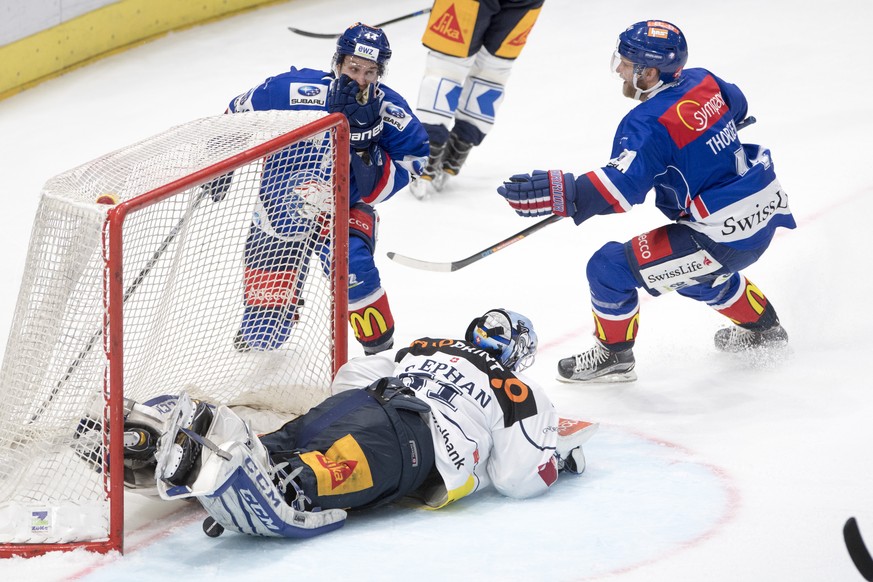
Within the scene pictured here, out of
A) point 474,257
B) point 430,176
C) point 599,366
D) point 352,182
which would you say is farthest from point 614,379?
point 430,176

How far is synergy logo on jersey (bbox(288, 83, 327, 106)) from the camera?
365cm

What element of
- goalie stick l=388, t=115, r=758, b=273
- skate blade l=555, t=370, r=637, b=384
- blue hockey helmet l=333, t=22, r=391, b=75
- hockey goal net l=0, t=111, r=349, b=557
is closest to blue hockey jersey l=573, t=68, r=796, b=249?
goalie stick l=388, t=115, r=758, b=273

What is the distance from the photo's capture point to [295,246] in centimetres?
346

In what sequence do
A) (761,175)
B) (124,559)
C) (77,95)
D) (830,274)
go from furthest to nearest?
(77,95), (830,274), (761,175), (124,559)

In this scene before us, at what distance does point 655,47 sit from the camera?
353 cm

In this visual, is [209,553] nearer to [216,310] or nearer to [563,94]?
[216,310]

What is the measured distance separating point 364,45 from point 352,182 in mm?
434

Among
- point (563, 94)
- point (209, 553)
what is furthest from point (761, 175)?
point (563, 94)

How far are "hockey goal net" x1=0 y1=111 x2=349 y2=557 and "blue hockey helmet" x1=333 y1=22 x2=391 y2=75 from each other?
0.32 meters

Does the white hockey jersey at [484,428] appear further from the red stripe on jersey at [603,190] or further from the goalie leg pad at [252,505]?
the red stripe on jersey at [603,190]

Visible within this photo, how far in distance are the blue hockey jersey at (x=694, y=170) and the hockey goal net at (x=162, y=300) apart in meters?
0.75

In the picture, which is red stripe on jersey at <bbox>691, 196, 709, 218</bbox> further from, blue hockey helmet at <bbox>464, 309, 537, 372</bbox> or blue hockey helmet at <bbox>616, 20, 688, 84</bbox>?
blue hockey helmet at <bbox>464, 309, 537, 372</bbox>

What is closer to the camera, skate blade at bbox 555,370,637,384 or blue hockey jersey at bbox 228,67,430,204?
blue hockey jersey at bbox 228,67,430,204

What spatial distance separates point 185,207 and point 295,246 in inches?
17.4
